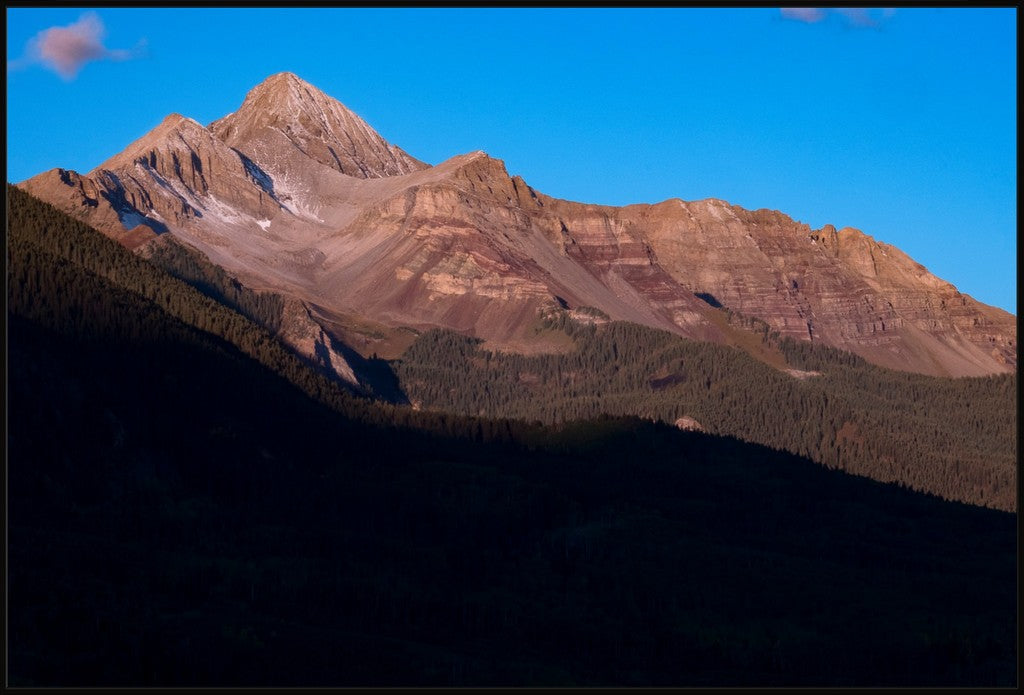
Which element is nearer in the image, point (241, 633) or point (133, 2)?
point (133, 2)

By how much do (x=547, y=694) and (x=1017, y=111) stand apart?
6152 centimetres

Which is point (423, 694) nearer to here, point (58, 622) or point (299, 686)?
point (299, 686)

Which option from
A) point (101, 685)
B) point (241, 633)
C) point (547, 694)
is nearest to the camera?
point (101, 685)

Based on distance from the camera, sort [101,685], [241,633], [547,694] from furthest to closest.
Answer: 1. [241,633]
2. [547,694]
3. [101,685]

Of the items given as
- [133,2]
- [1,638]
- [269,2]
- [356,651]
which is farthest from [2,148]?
[356,651]

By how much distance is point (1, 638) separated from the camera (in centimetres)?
17325

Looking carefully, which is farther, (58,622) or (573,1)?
(58,622)

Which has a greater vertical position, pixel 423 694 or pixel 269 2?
pixel 269 2

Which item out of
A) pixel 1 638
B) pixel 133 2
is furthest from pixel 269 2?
pixel 1 638

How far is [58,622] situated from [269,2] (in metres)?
55.6

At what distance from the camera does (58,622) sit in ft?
611

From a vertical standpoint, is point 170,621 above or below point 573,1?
below

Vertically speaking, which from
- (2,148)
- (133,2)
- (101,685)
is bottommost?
(101,685)

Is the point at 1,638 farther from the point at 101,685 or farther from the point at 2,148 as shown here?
the point at 2,148
